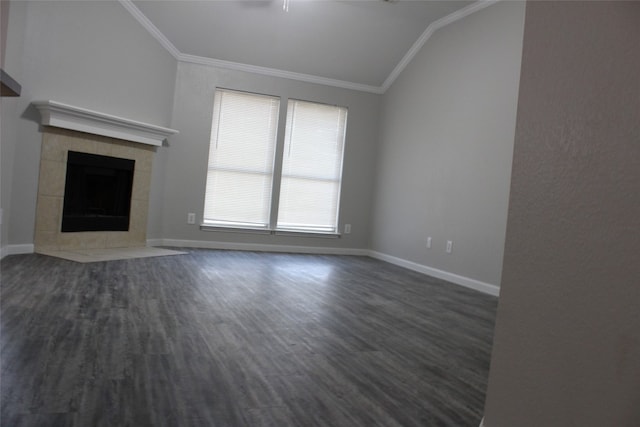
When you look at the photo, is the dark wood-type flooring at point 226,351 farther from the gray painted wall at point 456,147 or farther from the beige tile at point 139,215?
the beige tile at point 139,215

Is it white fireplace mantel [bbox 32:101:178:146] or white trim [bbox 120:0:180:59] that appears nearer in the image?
white fireplace mantel [bbox 32:101:178:146]

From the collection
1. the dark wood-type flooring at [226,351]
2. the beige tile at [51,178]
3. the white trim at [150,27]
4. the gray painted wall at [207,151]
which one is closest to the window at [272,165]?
the gray painted wall at [207,151]

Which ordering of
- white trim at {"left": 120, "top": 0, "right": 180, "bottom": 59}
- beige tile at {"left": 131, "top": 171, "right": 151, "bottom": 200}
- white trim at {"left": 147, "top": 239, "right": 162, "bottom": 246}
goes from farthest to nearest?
white trim at {"left": 147, "top": 239, "right": 162, "bottom": 246} < beige tile at {"left": 131, "top": 171, "right": 151, "bottom": 200} < white trim at {"left": 120, "top": 0, "right": 180, "bottom": 59}

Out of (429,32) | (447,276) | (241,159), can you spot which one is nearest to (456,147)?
(447,276)

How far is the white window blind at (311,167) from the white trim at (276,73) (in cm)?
31

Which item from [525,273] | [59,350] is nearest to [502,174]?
[525,273]

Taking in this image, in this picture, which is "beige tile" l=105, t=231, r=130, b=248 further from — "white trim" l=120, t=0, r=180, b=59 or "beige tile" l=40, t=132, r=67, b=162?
"white trim" l=120, t=0, r=180, b=59

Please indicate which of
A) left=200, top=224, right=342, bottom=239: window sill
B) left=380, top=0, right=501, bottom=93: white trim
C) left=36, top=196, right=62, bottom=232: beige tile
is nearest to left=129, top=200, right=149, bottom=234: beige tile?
left=200, top=224, right=342, bottom=239: window sill

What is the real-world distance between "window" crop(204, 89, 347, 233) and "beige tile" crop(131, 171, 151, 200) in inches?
29.9

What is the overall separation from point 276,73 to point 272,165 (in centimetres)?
119

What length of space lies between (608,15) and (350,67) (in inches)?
205

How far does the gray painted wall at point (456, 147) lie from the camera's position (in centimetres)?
416

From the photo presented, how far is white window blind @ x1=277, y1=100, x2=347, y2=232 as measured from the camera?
615cm

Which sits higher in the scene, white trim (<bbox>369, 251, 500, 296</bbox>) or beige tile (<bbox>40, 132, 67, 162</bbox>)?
beige tile (<bbox>40, 132, 67, 162</bbox>)
